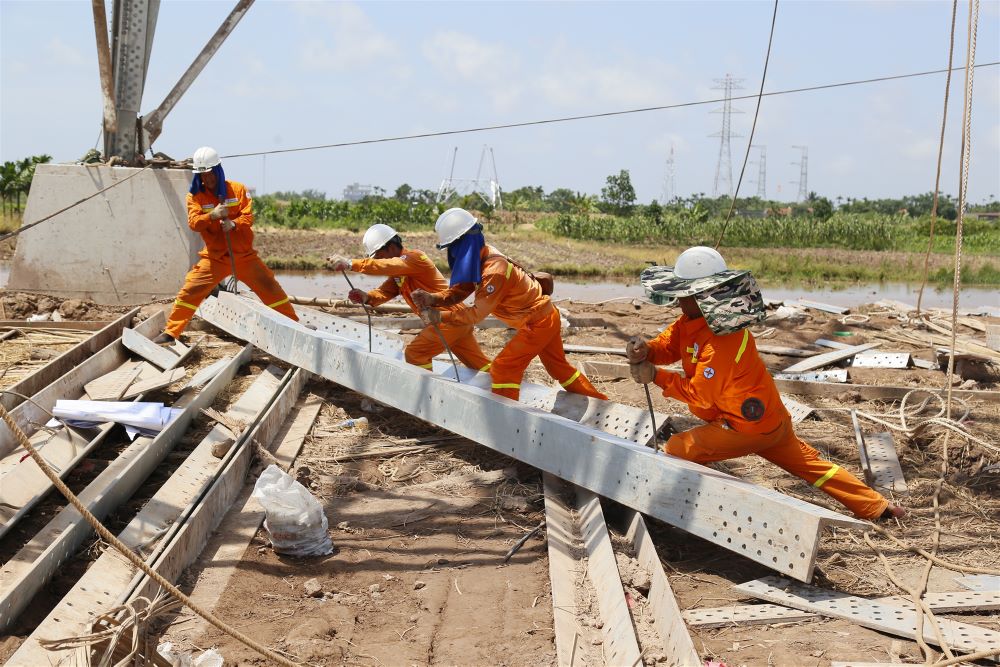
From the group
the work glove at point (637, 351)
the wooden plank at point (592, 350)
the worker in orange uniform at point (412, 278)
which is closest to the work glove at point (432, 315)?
the worker in orange uniform at point (412, 278)

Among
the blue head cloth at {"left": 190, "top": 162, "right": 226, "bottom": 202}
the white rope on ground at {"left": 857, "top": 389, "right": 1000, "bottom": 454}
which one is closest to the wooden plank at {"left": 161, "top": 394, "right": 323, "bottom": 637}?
the blue head cloth at {"left": 190, "top": 162, "right": 226, "bottom": 202}

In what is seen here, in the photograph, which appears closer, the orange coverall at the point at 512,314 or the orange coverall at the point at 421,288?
the orange coverall at the point at 512,314

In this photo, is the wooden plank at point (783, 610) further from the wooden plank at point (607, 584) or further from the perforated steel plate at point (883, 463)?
the perforated steel plate at point (883, 463)

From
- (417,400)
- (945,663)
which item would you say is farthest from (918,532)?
(417,400)

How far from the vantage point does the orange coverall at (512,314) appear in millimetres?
6324

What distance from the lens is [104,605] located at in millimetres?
4023

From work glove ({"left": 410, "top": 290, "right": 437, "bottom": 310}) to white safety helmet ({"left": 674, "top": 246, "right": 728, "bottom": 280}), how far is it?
216 centimetres

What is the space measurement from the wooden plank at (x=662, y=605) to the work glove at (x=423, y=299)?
231 centimetres

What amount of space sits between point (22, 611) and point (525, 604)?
2462mm

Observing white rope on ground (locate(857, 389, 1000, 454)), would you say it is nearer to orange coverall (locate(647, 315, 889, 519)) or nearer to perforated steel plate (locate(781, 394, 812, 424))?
perforated steel plate (locate(781, 394, 812, 424))

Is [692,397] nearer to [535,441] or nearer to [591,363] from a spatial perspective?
[535,441]

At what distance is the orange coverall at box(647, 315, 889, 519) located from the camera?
4.69m

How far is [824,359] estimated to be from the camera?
31.6 feet

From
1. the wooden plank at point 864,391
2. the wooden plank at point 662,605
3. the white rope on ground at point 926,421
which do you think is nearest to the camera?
the wooden plank at point 662,605
